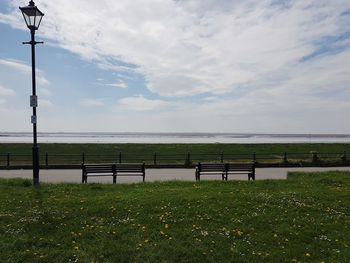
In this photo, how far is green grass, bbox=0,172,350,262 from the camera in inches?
247

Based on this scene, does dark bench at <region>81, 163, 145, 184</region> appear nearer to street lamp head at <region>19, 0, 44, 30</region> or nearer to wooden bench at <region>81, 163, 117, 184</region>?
wooden bench at <region>81, 163, 117, 184</region>

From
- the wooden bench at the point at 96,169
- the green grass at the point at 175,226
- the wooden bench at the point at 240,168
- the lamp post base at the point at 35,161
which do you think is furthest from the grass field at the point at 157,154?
the green grass at the point at 175,226

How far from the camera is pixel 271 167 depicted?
2542 cm

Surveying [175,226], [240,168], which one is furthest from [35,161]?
[240,168]

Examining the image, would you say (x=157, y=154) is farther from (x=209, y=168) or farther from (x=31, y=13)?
(x=31, y=13)

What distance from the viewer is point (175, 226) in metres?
7.57

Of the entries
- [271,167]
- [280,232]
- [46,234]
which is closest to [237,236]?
[280,232]

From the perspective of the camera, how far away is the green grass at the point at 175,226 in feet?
20.6

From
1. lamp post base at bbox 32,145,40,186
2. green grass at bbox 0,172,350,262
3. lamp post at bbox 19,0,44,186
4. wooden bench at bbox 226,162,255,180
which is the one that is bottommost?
green grass at bbox 0,172,350,262

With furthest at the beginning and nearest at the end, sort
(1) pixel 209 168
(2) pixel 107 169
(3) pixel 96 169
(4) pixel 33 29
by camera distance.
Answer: (1) pixel 209 168
(2) pixel 107 169
(3) pixel 96 169
(4) pixel 33 29

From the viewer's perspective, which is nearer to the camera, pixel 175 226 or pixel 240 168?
pixel 175 226

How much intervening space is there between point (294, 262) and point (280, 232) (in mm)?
1297

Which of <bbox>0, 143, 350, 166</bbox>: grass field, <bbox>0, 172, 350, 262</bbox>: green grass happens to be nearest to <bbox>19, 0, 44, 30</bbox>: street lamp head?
<bbox>0, 172, 350, 262</bbox>: green grass

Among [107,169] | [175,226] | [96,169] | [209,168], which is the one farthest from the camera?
[209,168]
